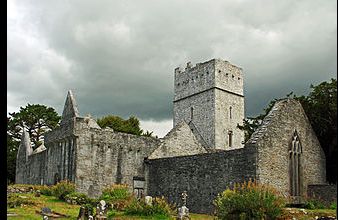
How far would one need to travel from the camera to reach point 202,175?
22422 mm

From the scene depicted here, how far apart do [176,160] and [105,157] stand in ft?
15.9

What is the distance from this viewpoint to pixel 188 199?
23.1m

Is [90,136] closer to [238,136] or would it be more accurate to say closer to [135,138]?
[135,138]

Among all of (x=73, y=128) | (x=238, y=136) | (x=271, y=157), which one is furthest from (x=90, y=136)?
(x=238, y=136)

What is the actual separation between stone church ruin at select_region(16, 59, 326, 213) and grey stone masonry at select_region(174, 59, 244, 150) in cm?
2586

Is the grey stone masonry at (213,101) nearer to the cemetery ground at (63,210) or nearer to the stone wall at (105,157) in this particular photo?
the stone wall at (105,157)

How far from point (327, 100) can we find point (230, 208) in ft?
38.5

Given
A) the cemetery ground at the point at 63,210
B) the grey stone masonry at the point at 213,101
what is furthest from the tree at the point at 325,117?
the grey stone masonry at the point at 213,101

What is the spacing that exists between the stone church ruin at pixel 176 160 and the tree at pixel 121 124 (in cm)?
1865

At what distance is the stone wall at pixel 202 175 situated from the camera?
20.1m

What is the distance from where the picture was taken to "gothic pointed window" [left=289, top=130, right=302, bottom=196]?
21.0 metres

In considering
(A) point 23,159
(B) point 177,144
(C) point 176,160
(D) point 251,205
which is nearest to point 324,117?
(C) point 176,160

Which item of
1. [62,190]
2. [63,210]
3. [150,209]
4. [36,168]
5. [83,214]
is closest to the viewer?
[83,214]

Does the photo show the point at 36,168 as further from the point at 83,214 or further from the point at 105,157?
the point at 83,214
